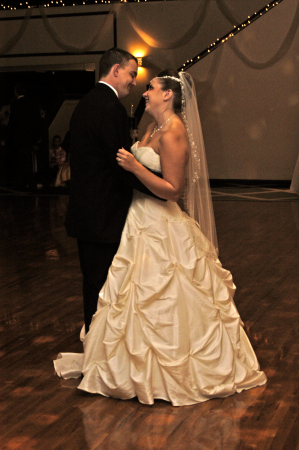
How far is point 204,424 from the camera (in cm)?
220

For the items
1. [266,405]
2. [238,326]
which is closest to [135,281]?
[238,326]

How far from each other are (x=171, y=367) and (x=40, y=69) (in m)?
9.52

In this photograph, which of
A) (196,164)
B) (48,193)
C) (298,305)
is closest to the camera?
(196,164)

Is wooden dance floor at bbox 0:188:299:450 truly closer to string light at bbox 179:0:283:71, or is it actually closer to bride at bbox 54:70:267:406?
bride at bbox 54:70:267:406

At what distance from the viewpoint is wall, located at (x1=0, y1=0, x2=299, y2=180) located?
991 cm

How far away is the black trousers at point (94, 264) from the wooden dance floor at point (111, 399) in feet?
1.40

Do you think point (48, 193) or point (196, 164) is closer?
point (196, 164)

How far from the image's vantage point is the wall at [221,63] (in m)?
9.91

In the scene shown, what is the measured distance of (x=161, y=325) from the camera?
2391 mm

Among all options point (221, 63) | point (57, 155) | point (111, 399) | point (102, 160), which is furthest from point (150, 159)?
point (221, 63)

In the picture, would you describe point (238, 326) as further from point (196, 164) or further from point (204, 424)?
point (196, 164)

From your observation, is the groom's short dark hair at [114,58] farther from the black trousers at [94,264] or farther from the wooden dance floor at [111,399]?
the wooden dance floor at [111,399]

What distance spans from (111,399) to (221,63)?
29.2 feet

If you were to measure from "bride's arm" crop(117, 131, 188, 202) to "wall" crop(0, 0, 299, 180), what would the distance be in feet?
24.8
